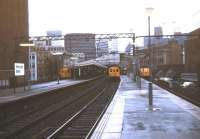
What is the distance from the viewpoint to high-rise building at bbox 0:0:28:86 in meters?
77.0

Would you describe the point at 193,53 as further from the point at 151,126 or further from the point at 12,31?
the point at 151,126

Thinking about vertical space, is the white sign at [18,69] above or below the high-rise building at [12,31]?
below

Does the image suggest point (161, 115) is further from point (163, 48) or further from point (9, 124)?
point (163, 48)

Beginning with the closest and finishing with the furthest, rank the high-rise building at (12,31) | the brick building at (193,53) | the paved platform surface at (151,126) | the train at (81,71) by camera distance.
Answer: the paved platform surface at (151,126) < the brick building at (193,53) < the high-rise building at (12,31) < the train at (81,71)

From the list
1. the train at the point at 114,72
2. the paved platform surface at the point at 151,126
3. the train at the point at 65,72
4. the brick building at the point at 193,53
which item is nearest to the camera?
the paved platform surface at the point at 151,126

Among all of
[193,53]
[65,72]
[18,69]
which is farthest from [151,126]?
[65,72]

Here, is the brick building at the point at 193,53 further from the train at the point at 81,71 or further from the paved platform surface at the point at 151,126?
the paved platform surface at the point at 151,126

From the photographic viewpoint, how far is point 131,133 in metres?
14.9

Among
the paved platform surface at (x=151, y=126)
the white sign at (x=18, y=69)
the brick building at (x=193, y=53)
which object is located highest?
the brick building at (x=193, y=53)

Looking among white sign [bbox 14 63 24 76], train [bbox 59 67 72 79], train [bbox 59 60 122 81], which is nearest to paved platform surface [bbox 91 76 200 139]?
white sign [bbox 14 63 24 76]

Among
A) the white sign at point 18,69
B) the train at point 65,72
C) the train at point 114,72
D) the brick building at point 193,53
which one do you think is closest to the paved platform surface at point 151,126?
the white sign at point 18,69

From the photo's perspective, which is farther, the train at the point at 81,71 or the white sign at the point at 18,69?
the train at the point at 81,71

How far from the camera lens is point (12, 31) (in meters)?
82.3

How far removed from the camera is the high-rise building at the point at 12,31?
77.0 metres
